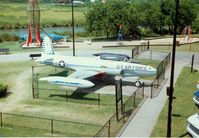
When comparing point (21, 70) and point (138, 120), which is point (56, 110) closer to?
point (138, 120)

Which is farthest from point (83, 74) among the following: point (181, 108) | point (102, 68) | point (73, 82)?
point (181, 108)

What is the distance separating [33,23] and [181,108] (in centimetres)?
3422

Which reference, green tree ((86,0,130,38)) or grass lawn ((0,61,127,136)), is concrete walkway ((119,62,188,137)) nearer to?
grass lawn ((0,61,127,136))

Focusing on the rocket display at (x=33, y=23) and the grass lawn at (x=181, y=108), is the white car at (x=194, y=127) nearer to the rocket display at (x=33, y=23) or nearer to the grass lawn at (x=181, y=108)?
the grass lawn at (x=181, y=108)

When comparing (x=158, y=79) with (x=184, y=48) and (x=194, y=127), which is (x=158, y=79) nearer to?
(x=194, y=127)

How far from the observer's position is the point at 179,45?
188 feet

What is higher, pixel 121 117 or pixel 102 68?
pixel 102 68

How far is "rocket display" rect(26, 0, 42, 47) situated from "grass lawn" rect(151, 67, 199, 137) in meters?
25.5

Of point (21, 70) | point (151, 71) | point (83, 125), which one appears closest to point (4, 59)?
point (21, 70)

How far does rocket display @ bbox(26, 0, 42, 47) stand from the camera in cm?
5397

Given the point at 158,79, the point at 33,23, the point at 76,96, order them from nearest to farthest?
the point at 76,96
the point at 158,79
the point at 33,23

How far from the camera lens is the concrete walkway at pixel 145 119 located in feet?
71.9

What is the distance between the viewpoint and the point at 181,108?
87.2 ft

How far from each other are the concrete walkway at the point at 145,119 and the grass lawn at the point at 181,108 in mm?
381
